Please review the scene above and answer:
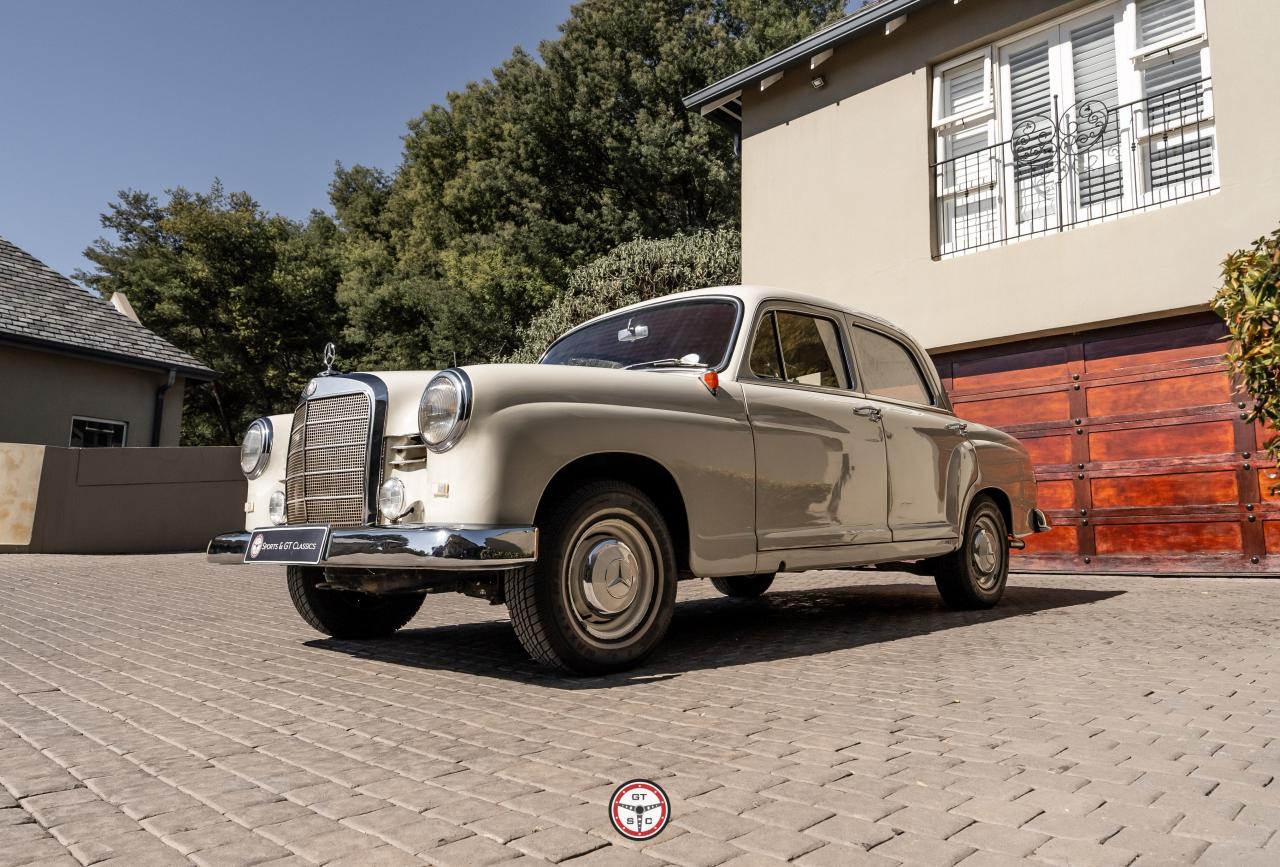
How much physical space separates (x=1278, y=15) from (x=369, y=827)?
9959 mm

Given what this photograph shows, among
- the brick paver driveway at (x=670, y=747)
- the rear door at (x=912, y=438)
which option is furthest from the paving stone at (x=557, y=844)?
the rear door at (x=912, y=438)

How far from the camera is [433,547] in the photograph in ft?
11.0

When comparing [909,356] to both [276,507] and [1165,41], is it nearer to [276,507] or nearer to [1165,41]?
[276,507]

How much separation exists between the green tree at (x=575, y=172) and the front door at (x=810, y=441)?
74.7ft

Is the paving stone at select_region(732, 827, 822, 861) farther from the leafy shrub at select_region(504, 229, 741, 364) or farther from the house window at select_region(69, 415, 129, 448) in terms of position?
the leafy shrub at select_region(504, 229, 741, 364)

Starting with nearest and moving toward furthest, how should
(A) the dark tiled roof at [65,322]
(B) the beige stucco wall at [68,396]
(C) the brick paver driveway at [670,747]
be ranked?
(C) the brick paver driveway at [670,747] → (B) the beige stucco wall at [68,396] → (A) the dark tiled roof at [65,322]

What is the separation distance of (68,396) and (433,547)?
57.7ft

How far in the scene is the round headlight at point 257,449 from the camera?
464 centimetres

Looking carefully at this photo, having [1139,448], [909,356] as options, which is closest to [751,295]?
[909,356]

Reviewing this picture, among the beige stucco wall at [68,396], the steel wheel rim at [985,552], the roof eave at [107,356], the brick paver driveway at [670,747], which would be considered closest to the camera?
the brick paver driveway at [670,747]

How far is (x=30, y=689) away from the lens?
12.2 feet

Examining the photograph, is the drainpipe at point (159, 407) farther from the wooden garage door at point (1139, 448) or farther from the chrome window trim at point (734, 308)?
the chrome window trim at point (734, 308)

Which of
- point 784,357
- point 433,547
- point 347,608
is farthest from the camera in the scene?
point 347,608

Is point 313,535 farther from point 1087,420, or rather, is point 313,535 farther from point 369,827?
point 1087,420
